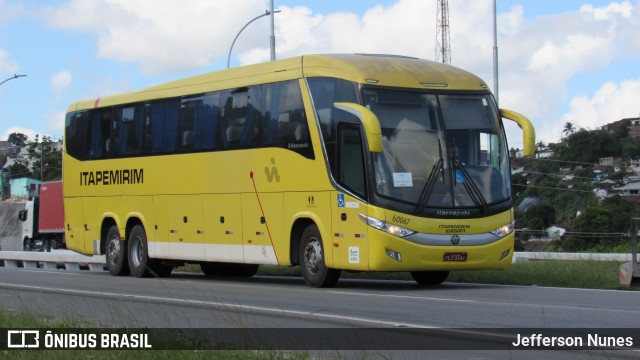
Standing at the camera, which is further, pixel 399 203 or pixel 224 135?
pixel 224 135

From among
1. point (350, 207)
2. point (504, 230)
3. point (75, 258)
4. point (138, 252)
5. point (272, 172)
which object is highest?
point (272, 172)

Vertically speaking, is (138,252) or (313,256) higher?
(313,256)

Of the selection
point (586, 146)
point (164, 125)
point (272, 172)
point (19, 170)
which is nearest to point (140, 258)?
point (164, 125)

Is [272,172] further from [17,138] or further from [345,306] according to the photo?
[17,138]

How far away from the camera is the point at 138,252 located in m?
25.1

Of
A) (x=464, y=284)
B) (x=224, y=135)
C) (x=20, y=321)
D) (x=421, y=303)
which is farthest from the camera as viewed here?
(x=224, y=135)

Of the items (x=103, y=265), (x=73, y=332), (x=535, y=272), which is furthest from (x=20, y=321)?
(x=103, y=265)

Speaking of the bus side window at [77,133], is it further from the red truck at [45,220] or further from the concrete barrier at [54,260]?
the red truck at [45,220]

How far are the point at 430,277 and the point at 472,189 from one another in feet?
8.72

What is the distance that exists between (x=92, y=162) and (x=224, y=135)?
5.66 metres

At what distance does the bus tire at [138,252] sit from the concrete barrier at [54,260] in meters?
10.0

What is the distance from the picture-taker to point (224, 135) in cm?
2198

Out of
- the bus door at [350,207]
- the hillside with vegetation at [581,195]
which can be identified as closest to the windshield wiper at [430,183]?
the bus door at [350,207]

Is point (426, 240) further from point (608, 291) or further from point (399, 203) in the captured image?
point (608, 291)
